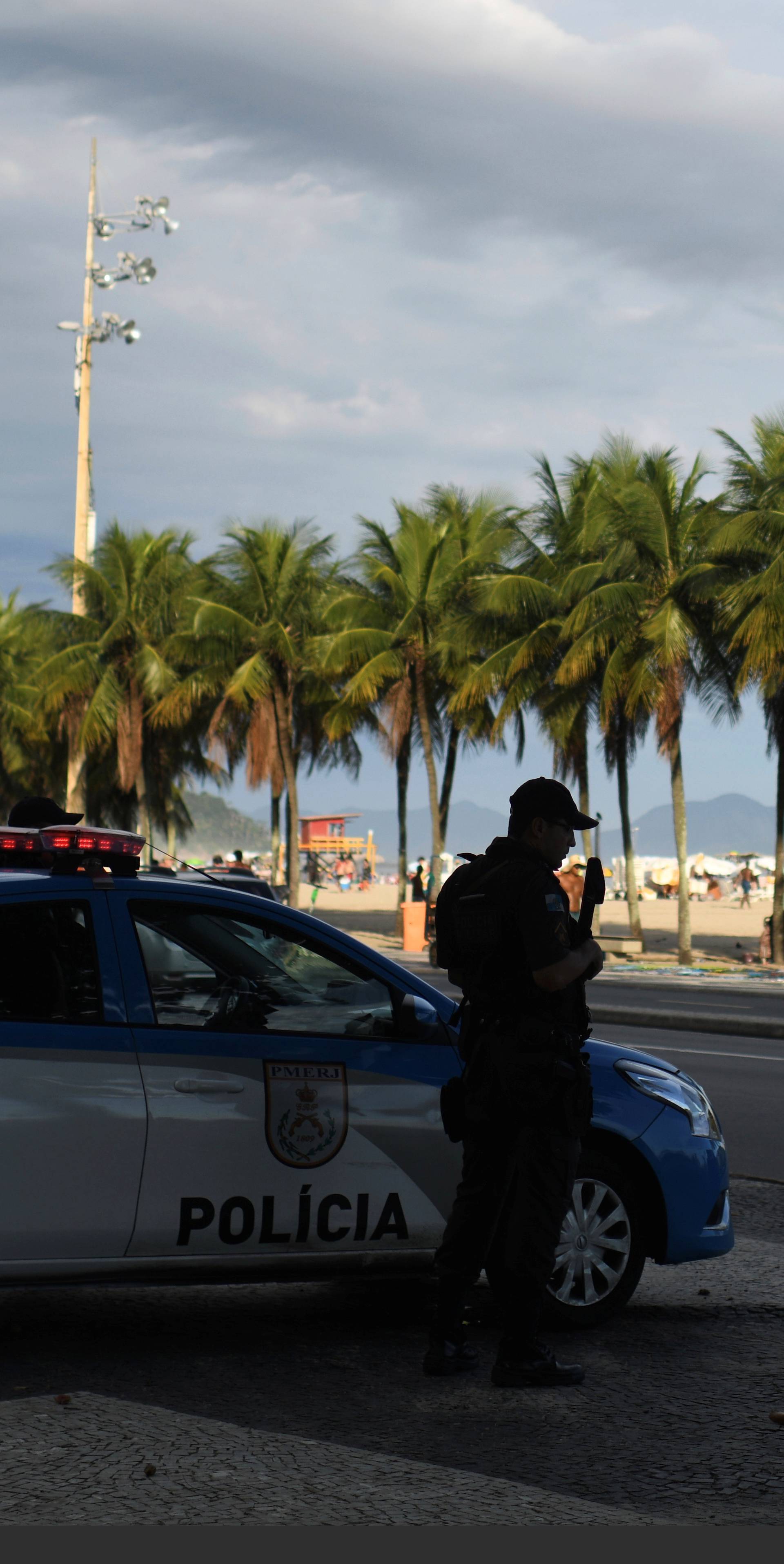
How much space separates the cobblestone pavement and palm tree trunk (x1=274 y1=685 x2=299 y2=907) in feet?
116

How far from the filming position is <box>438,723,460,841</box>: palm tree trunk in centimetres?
4097

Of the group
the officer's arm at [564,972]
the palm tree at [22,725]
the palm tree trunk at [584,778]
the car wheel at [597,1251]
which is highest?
the palm tree at [22,725]

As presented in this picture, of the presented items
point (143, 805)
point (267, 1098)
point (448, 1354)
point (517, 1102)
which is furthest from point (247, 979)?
point (143, 805)

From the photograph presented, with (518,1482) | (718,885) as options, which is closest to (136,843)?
(518,1482)

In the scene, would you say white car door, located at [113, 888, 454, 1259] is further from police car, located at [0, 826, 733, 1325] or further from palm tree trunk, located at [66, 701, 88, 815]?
palm tree trunk, located at [66, 701, 88, 815]

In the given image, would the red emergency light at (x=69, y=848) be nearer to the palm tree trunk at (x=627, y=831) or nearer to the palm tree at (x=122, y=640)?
the palm tree trunk at (x=627, y=831)

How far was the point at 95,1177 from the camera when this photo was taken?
486 cm

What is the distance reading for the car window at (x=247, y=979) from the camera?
518 centimetres

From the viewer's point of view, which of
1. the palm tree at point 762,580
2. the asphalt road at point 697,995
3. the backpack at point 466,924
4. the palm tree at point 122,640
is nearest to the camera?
the backpack at point 466,924

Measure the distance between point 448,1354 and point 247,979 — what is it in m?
1.35

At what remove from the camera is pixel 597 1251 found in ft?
17.7

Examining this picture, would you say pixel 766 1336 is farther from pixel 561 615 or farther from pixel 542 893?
pixel 561 615

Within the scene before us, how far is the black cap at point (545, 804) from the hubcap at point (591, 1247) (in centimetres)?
127

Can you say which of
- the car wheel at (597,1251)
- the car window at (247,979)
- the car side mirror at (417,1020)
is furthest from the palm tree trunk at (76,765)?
the car wheel at (597,1251)
